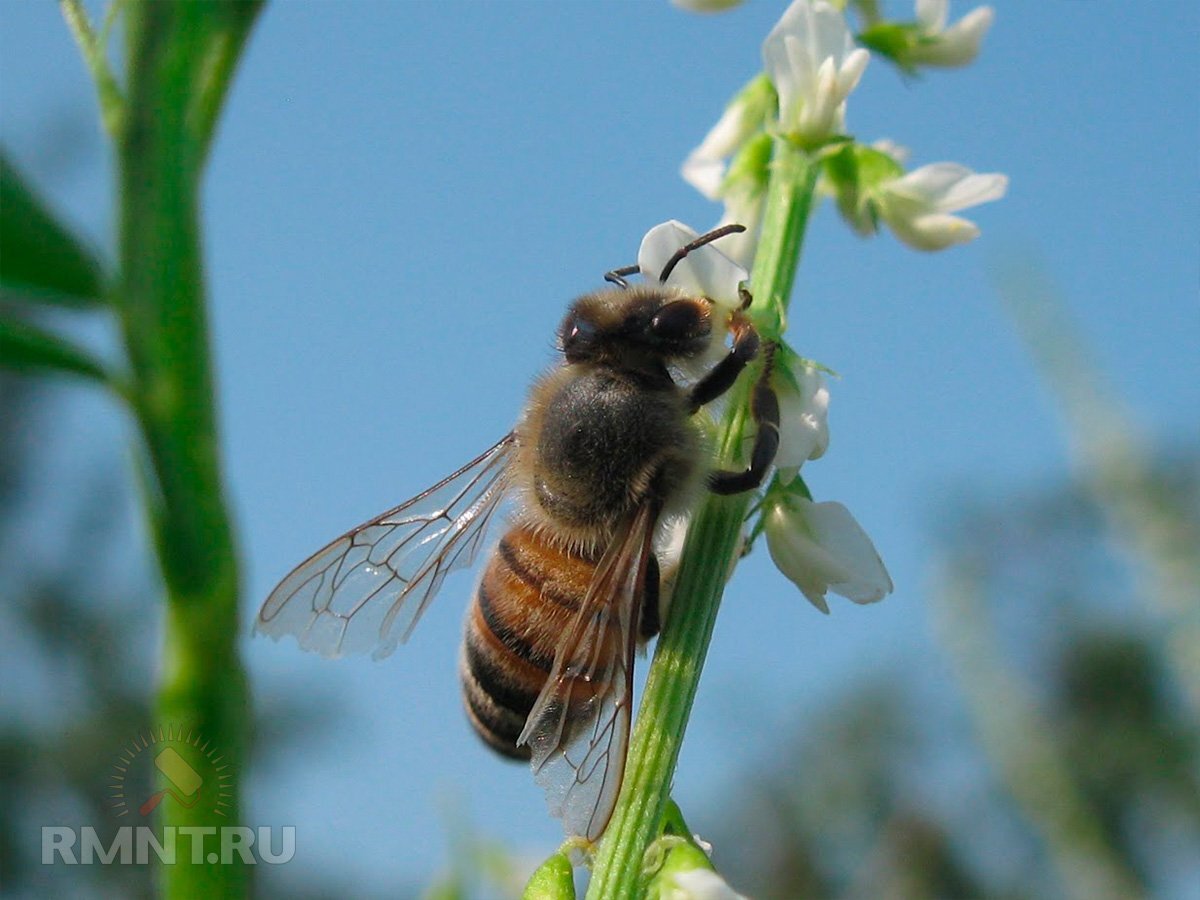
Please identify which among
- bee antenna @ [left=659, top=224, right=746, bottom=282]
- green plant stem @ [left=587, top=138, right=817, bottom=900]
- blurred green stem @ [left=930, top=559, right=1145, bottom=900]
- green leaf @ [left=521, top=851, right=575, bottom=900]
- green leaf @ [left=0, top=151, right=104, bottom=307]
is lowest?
blurred green stem @ [left=930, top=559, right=1145, bottom=900]

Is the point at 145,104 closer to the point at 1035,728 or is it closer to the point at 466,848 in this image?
the point at 466,848

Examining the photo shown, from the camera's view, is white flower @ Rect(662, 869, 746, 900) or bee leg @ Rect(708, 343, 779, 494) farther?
bee leg @ Rect(708, 343, 779, 494)

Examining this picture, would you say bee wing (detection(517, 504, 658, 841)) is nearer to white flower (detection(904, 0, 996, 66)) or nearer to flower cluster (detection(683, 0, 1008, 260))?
flower cluster (detection(683, 0, 1008, 260))

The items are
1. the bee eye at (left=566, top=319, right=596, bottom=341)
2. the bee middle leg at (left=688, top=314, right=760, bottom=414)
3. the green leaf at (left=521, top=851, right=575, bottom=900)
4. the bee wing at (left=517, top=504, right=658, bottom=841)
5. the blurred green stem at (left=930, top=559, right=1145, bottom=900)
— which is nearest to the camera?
the green leaf at (left=521, top=851, right=575, bottom=900)

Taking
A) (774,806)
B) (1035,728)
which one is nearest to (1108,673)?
(774,806)

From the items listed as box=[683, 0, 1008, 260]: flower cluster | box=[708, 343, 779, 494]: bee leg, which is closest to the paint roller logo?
box=[708, 343, 779, 494]: bee leg

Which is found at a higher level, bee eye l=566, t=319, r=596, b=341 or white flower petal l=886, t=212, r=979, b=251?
white flower petal l=886, t=212, r=979, b=251

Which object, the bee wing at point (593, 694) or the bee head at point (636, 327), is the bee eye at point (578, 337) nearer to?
the bee head at point (636, 327)

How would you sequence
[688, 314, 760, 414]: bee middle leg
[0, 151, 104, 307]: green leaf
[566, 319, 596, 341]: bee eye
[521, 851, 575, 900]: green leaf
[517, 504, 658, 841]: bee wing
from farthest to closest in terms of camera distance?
[566, 319, 596, 341]: bee eye, [688, 314, 760, 414]: bee middle leg, [517, 504, 658, 841]: bee wing, [521, 851, 575, 900]: green leaf, [0, 151, 104, 307]: green leaf
